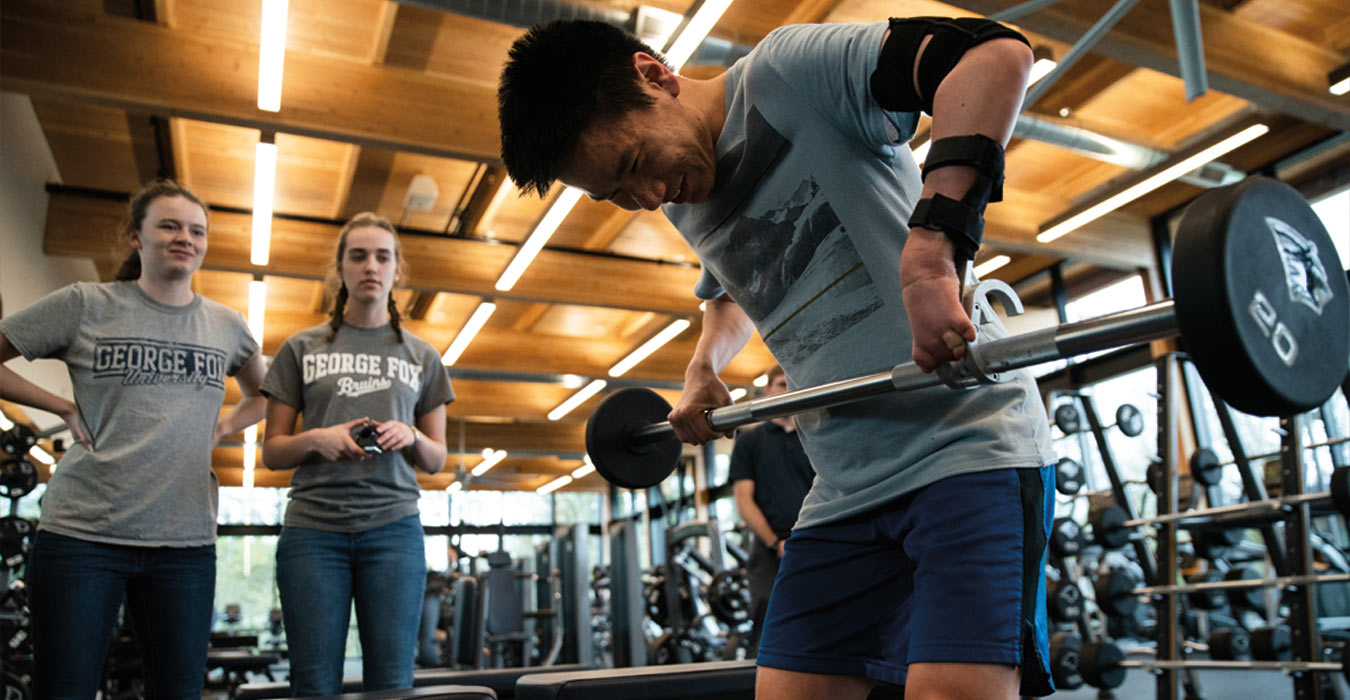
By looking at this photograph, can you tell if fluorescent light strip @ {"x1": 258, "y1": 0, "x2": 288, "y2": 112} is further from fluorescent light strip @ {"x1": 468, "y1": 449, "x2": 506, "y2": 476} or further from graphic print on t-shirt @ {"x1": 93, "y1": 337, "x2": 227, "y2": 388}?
fluorescent light strip @ {"x1": 468, "y1": 449, "x2": 506, "y2": 476}

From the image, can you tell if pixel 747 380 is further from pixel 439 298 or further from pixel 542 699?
pixel 542 699

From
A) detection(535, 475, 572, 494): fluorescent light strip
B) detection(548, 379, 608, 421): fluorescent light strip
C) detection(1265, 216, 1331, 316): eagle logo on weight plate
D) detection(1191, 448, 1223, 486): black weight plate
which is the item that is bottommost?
detection(1265, 216, 1331, 316): eagle logo on weight plate

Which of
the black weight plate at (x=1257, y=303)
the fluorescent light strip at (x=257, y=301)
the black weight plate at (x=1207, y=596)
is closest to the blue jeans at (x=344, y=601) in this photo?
the black weight plate at (x=1257, y=303)

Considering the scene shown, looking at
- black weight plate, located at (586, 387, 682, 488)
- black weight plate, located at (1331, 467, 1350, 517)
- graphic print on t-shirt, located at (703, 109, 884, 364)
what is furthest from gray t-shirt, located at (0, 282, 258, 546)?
black weight plate, located at (1331, 467, 1350, 517)

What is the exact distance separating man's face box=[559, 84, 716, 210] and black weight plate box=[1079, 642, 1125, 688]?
3.73 metres

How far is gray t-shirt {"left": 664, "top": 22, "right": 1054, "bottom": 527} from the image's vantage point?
1.02 meters

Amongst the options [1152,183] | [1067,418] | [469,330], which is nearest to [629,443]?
[1067,418]

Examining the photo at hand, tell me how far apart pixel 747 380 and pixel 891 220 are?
8.48 metres

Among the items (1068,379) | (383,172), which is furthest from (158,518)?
(1068,379)

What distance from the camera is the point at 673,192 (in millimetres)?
1165

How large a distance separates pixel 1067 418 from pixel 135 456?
15.0ft

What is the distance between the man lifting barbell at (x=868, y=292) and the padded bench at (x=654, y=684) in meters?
0.85

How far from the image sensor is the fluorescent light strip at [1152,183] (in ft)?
17.3

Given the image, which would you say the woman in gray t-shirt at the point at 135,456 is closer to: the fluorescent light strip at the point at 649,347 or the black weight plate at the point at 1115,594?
the black weight plate at the point at 1115,594
